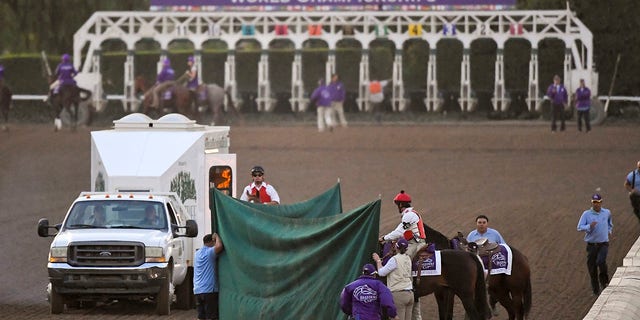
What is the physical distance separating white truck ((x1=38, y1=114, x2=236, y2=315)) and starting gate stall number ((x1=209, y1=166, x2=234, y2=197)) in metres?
0.01

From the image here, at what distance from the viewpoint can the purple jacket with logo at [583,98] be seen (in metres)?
48.4

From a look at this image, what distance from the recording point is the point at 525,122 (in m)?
56.5

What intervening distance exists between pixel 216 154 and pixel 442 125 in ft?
111

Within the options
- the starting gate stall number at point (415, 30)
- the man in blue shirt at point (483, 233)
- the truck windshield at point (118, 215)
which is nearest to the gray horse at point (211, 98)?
the starting gate stall number at point (415, 30)

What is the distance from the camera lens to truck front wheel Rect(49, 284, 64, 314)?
18.7 m

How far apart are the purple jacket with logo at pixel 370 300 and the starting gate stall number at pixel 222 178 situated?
6.89m

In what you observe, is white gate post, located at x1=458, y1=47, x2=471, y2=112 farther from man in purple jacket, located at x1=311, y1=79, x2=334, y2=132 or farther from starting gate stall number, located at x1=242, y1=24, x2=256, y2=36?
starting gate stall number, located at x1=242, y1=24, x2=256, y2=36

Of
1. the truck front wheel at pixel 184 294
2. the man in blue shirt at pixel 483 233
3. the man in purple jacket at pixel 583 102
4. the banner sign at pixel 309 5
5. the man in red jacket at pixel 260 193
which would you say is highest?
the banner sign at pixel 309 5

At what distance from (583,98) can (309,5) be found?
11624 mm

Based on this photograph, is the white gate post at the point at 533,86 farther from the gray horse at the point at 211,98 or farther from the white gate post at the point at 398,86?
the gray horse at the point at 211,98

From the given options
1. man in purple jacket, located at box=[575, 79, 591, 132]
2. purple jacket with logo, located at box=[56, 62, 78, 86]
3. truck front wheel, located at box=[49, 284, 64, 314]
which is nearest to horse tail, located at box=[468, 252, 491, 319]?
truck front wheel, located at box=[49, 284, 64, 314]

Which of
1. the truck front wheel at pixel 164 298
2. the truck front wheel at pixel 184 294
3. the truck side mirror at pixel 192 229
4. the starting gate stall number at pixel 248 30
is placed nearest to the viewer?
the truck front wheel at pixel 164 298

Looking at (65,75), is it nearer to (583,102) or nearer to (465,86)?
(465,86)

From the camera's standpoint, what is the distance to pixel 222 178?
21.2 metres
